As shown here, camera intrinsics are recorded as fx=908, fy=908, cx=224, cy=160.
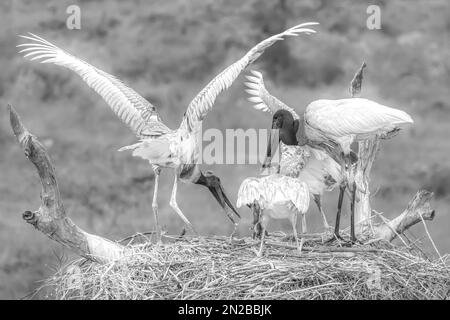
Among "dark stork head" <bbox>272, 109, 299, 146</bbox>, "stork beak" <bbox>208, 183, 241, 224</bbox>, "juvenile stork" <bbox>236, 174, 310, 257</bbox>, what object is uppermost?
"dark stork head" <bbox>272, 109, 299, 146</bbox>

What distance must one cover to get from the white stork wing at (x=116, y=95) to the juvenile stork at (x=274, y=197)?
101 centimetres

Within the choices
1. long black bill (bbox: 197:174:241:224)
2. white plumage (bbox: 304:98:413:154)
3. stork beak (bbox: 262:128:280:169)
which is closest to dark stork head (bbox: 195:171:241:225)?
long black bill (bbox: 197:174:241:224)

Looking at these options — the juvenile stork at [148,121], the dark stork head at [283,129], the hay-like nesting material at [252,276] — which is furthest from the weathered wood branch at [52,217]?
the dark stork head at [283,129]

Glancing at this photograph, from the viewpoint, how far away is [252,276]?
5.74 meters

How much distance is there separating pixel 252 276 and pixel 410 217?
1.73 metres

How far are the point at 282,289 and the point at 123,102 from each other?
2.00m

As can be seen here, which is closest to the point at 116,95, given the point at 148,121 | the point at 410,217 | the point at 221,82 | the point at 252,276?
the point at 148,121

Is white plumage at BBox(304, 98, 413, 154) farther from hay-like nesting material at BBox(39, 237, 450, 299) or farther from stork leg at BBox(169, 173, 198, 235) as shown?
stork leg at BBox(169, 173, 198, 235)

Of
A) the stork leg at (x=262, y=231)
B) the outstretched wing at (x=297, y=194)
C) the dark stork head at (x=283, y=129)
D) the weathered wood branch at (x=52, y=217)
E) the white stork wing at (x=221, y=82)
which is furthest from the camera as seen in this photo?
the dark stork head at (x=283, y=129)

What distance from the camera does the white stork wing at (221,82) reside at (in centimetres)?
644

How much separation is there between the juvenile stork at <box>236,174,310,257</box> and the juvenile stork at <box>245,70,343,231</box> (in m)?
0.71

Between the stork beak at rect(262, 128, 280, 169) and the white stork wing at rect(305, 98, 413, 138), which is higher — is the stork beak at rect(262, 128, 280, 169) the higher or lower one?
the lower one

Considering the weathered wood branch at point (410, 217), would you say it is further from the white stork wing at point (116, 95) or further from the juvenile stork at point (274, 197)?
the white stork wing at point (116, 95)

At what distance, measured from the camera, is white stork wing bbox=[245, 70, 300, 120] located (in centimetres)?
745
